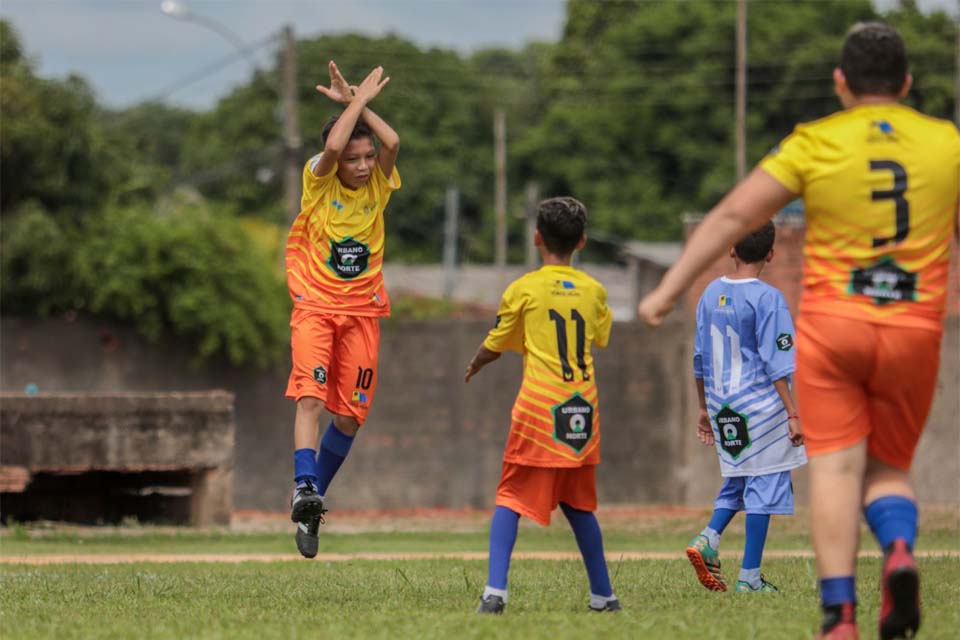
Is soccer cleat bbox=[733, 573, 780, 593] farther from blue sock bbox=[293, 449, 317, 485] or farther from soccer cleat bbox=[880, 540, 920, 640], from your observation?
soccer cleat bbox=[880, 540, 920, 640]

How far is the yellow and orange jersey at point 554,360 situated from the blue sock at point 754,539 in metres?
2.04

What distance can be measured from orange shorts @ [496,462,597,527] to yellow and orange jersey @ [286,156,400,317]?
86.5 inches

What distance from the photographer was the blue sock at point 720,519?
8602 millimetres

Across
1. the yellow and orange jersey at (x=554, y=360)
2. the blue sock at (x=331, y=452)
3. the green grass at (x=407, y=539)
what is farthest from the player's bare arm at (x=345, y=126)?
the green grass at (x=407, y=539)

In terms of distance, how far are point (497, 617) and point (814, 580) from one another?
316 cm

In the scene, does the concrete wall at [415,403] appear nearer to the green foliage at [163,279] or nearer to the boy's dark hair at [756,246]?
the green foliage at [163,279]

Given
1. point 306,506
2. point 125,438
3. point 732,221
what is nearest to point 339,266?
point 306,506

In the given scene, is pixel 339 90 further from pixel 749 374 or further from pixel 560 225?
pixel 749 374

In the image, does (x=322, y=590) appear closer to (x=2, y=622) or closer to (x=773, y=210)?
(x=2, y=622)

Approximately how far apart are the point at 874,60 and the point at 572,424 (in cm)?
211

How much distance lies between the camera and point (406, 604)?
7391mm

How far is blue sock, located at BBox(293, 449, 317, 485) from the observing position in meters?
8.30

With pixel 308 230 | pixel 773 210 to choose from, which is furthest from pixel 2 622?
pixel 773 210

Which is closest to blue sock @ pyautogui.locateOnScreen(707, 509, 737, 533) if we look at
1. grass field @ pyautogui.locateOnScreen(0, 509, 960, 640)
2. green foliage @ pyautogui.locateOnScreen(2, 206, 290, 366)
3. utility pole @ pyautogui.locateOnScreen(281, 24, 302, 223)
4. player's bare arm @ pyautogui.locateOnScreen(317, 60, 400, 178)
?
grass field @ pyautogui.locateOnScreen(0, 509, 960, 640)
